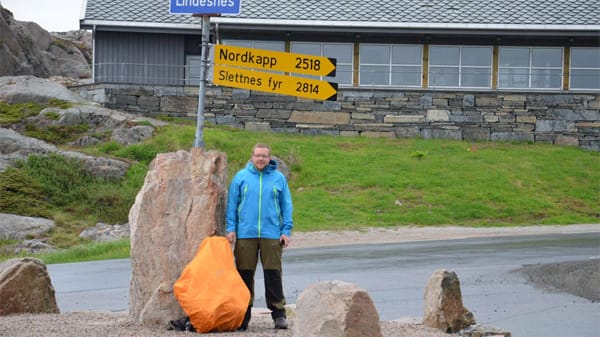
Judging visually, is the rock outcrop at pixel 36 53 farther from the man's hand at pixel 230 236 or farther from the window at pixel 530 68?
the man's hand at pixel 230 236

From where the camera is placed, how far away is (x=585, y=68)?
33.6 m

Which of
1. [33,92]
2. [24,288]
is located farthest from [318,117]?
[24,288]

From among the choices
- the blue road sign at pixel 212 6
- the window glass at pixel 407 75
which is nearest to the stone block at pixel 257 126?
the window glass at pixel 407 75

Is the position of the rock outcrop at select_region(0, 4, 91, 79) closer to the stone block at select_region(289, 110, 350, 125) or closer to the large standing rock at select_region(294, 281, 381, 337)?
the stone block at select_region(289, 110, 350, 125)

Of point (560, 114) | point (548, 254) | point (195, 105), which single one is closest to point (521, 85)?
point (560, 114)

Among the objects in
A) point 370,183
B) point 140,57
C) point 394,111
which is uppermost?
point 140,57

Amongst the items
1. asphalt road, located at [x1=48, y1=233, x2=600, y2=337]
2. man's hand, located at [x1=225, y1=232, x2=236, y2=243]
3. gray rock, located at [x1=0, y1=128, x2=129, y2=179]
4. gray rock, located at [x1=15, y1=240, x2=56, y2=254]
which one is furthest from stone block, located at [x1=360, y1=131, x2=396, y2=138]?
man's hand, located at [x1=225, y1=232, x2=236, y2=243]

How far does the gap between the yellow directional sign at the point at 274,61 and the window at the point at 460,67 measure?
2348cm

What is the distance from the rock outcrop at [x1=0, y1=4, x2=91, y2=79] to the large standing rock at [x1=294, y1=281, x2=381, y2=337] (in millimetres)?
33703

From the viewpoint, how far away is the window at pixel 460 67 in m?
33.2

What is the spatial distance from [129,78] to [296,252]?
55.6 feet

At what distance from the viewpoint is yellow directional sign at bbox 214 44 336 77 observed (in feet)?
32.9

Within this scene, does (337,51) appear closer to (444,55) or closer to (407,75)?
(407,75)

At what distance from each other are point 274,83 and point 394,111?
2236 centimetres
